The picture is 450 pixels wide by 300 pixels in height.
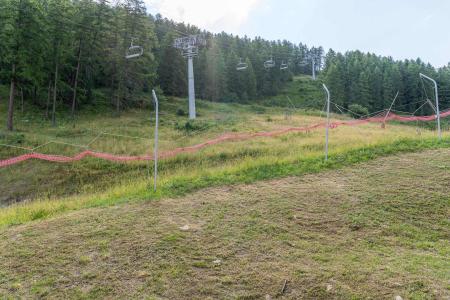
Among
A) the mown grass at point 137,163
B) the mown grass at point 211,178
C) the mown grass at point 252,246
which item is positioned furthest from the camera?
the mown grass at point 137,163

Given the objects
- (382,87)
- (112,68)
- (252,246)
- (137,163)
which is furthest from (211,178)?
(382,87)

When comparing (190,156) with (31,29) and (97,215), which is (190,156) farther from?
(31,29)

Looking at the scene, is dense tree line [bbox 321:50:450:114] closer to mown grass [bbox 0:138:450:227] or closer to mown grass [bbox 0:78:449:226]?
mown grass [bbox 0:78:449:226]

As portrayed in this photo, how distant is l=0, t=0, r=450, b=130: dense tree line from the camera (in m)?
27.2

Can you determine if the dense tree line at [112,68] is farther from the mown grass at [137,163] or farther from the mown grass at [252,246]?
the mown grass at [252,246]

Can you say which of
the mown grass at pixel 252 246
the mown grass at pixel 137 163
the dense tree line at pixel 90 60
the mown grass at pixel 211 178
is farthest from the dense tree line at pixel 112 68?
the mown grass at pixel 252 246

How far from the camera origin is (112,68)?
38469 millimetres

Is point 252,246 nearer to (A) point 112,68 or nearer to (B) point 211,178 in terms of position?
(B) point 211,178

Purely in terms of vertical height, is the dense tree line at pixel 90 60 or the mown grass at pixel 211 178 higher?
the dense tree line at pixel 90 60

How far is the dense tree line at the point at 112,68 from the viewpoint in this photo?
2719 cm

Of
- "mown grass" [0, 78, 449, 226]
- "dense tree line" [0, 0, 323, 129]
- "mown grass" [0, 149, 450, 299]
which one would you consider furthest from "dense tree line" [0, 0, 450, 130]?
"mown grass" [0, 149, 450, 299]

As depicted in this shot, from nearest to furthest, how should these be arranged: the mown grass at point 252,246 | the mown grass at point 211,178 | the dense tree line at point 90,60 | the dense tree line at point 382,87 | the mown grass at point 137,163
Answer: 1. the mown grass at point 252,246
2. the mown grass at point 211,178
3. the mown grass at point 137,163
4. the dense tree line at point 90,60
5. the dense tree line at point 382,87

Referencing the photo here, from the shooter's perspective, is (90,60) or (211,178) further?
(90,60)

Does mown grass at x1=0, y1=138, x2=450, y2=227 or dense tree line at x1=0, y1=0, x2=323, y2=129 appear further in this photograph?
dense tree line at x1=0, y1=0, x2=323, y2=129
